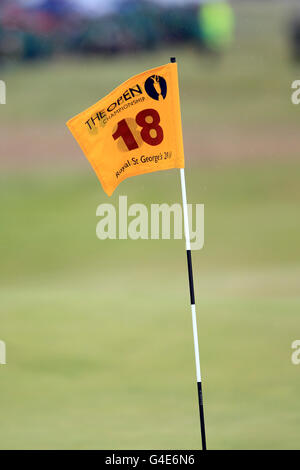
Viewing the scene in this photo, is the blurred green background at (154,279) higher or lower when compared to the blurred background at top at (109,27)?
lower

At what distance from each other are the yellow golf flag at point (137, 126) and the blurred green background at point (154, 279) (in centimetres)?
181

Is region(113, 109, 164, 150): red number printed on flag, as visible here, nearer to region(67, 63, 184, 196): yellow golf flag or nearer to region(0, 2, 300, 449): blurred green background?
region(67, 63, 184, 196): yellow golf flag

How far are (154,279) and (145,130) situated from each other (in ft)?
24.9

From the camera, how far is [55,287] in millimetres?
12055

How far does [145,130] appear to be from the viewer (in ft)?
14.9

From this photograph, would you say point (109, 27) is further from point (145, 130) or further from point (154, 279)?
point (145, 130)

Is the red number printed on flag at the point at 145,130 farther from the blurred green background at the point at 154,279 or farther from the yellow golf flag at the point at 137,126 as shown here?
the blurred green background at the point at 154,279

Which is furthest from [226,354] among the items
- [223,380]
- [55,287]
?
[55,287]

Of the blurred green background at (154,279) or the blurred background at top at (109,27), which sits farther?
the blurred background at top at (109,27)

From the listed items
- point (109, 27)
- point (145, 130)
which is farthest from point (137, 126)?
point (109, 27)

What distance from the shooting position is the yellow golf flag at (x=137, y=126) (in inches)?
176

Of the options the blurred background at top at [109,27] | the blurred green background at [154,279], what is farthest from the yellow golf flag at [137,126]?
the blurred background at top at [109,27]

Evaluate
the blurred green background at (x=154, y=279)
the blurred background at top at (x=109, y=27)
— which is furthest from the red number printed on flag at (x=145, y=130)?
the blurred background at top at (x=109, y=27)

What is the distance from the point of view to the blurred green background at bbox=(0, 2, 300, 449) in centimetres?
580
